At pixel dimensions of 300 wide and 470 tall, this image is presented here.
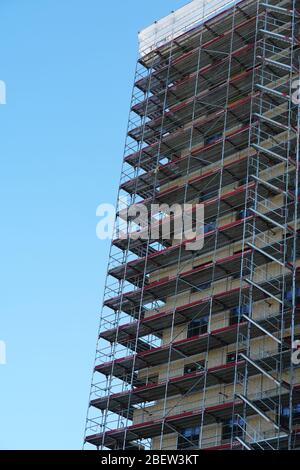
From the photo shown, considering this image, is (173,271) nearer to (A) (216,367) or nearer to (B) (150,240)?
(B) (150,240)

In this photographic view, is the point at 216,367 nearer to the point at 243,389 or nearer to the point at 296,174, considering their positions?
the point at 243,389

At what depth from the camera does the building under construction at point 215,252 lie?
1750 inches

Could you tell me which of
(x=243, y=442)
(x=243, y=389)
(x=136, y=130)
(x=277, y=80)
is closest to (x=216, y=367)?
(x=243, y=389)

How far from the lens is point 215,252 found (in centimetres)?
4903


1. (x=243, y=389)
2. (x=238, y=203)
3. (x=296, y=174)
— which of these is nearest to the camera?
(x=243, y=389)

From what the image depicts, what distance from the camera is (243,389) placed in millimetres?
43375

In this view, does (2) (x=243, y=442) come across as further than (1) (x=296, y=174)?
No

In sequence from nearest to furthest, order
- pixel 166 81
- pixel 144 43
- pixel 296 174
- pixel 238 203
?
pixel 296 174
pixel 238 203
pixel 166 81
pixel 144 43

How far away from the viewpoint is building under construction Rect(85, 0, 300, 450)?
146 feet

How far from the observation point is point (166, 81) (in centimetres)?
5956

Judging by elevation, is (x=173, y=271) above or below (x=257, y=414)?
above
